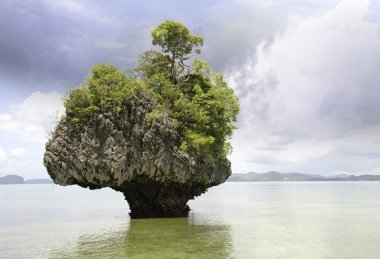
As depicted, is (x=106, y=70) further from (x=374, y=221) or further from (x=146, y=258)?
(x=374, y=221)

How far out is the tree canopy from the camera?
28.0 metres

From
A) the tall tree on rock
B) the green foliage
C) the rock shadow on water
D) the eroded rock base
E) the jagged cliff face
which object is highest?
the tall tree on rock

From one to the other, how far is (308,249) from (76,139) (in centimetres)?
1666

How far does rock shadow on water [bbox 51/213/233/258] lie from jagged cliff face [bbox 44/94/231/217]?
370 centimetres

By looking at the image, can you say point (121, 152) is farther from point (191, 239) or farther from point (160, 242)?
point (191, 239)

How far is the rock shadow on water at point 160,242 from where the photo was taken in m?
18.7

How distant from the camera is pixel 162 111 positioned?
1145 inches

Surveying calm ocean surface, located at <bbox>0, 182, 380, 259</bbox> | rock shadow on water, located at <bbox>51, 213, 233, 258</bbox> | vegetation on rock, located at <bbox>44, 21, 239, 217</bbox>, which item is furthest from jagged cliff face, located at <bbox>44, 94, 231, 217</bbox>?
rock shadow on water, located at <bbox>51, 213, 233, 258</bbox>

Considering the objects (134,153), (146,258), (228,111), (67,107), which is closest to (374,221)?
(228,111)

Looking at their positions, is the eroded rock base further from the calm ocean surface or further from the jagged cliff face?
the calm ocean surface

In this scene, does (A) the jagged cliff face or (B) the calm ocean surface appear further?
(A) the jagged cliff face

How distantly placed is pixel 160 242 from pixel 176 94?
12621 millimetres

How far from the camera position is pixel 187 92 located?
32375 mm

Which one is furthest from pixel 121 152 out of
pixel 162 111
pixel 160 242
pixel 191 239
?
pixel 191 239
